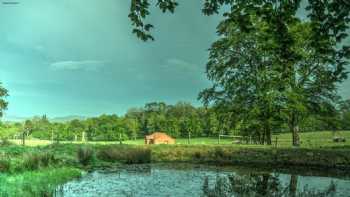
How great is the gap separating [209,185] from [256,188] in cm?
198

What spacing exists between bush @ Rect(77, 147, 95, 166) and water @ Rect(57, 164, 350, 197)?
5526 millimetres

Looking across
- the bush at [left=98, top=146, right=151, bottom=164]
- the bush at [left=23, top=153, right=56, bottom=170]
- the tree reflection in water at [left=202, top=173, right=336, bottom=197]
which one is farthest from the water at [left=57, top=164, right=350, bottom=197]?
the bush at [left=98, top=146, right=151, bottom=164]

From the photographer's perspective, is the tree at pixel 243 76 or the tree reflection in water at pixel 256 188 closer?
the tree reflection in water at pixel 256 188

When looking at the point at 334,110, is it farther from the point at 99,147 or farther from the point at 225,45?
the point at 99,147

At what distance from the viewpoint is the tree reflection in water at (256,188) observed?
14546 millimetres

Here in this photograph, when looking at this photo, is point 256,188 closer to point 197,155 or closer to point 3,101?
point 197,155

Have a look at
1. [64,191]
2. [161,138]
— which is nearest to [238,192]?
[64,191]

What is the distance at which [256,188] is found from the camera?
16.1 m

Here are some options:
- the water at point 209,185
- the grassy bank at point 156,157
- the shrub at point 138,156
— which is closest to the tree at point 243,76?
the grassy bank at point 156,157

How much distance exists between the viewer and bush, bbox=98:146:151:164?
96.6 ft

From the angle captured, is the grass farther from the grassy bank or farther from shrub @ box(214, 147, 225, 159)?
shrub @ box(214, 147, 225, 159)

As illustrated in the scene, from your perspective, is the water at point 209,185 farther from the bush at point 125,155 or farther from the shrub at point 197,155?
the shrub at point 197,155

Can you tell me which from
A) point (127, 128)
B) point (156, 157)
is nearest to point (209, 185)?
point (156, 157)

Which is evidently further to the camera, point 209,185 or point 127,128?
point 127,128
